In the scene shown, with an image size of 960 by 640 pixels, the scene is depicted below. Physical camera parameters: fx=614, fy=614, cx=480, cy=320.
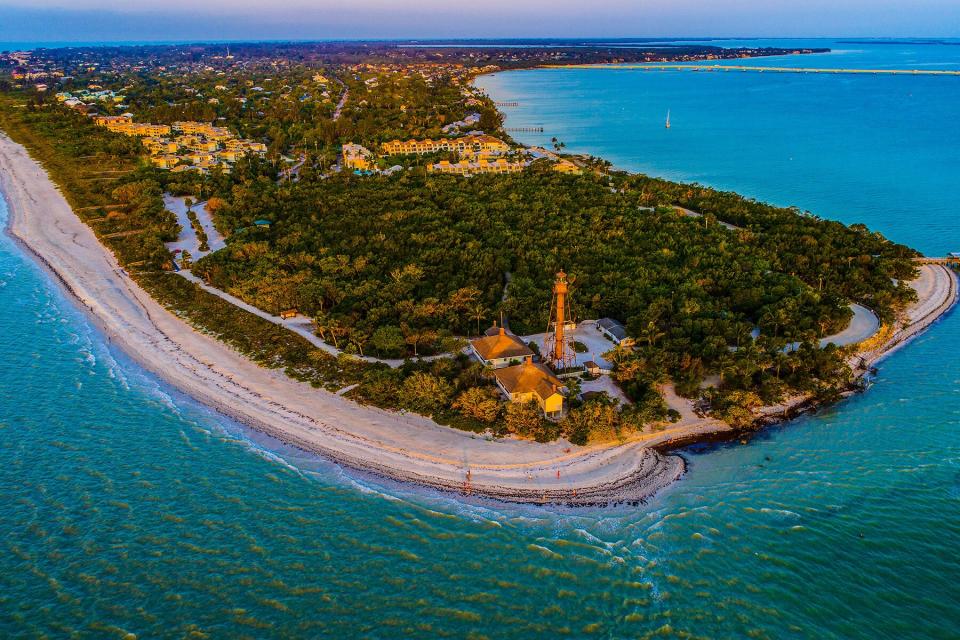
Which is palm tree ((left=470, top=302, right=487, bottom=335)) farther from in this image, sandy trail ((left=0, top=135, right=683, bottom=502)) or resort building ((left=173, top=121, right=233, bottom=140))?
resort building ((left=173, top=121, right=233, bottom=140))

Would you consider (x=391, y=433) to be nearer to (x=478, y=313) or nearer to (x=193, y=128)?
(x=478, y=313)

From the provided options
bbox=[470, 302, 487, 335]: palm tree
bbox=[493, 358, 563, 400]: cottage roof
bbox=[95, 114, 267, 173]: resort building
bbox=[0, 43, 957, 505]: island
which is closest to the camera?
bbox=[0, 43, 957, 505]: island

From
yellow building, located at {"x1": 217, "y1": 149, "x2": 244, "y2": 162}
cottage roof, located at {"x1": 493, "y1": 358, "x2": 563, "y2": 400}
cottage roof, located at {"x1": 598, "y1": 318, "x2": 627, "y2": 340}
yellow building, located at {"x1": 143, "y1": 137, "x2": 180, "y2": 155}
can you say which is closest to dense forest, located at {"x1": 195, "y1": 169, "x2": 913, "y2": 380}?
cottage roof, located at {"x1": 598, "y1": 318, "x2": 627, "y2": 340}

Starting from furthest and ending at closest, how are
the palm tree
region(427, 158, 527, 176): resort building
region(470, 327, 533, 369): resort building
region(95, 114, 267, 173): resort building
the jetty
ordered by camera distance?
region(95, 114, 267, 173): resort building < region(427, 158, 527, 176): resort building < the jetty < the palm tree < region(470, 327, 533, 369): resort building

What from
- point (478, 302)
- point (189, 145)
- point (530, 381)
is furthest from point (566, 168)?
point (189, 145)

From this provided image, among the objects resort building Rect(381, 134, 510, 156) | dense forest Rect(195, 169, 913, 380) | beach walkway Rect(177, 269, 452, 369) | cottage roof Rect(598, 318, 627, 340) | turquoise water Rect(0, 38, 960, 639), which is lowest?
turquoise water Rect(0, 38, 960, 639)

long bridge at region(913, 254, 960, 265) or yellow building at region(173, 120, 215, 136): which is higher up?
yellow building at region(173, 120, 215, 136)

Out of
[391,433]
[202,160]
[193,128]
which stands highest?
[193,128]
